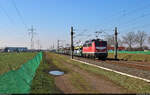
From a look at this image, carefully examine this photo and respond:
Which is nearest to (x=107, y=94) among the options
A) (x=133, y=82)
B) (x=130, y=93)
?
(x=130, y=93)

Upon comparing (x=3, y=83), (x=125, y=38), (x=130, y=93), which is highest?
(x=125, y=38)

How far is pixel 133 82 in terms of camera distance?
38.0 ft

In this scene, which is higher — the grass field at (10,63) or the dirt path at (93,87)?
the grass field at (10,63)

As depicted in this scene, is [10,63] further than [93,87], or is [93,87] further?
[10,63]

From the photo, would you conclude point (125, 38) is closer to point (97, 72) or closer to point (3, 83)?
point (97, 72)

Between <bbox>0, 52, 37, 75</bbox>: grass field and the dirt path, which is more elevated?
<bbox>0, 52, 37, 75</bbox>: grass field

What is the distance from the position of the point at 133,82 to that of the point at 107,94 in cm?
316

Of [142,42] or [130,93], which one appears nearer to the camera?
[130,93]

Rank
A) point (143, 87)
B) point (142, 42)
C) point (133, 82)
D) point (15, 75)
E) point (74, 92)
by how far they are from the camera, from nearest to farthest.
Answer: point (15, 75), point (74, 92), point (143, 87), point (133, 82), point (142, 42)

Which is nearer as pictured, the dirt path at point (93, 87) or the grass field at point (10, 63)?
the dirt path at point (93, 87)

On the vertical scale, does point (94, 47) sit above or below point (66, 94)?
above

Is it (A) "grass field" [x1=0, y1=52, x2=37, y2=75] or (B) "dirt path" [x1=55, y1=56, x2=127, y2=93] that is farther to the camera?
(A) "grass field" [x1=0, y1=52, x2=37, y2=75]

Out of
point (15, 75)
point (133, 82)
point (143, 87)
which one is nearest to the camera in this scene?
point (15, 75)

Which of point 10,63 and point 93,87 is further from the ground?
point 10,63
